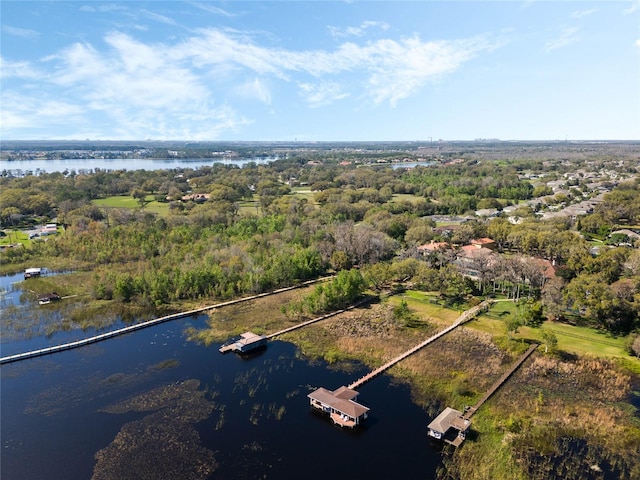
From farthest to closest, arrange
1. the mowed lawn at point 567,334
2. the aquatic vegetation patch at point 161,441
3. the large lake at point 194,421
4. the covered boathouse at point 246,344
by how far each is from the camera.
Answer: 1. the covered boathouse at point 246,344
2. the mowed lawn at point 567,334
3. the large lake at point 194,421
4. the aquatic vegetation patch at point 161,441

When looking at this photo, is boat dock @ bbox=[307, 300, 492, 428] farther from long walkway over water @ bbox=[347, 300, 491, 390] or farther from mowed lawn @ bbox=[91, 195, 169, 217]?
mowed lawn @ bbox=[91, 195, 169, 217]

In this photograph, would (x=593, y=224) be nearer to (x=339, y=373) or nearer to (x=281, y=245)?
(x=281, y=245)

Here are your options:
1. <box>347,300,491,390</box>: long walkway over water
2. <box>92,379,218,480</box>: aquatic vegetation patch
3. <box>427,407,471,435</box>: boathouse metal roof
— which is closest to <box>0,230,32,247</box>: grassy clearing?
<box>92,379,218,480</box>: aquatic vegetation patch

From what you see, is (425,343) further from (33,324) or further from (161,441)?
(33,324)

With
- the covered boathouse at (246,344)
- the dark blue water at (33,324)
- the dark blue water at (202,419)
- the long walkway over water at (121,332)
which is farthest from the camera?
the dark blue water at (33,324)

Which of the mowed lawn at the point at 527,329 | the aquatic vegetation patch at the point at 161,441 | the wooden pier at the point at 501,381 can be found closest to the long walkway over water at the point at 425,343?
the mowed lawn at the point at 527,329

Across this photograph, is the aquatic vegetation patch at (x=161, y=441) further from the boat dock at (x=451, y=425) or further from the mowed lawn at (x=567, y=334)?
the mowed lawn at (x=567, y=334)
